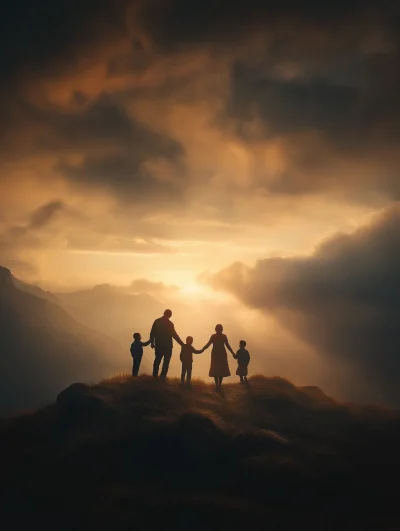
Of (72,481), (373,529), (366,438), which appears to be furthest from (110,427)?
(366,438)

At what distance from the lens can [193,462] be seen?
44.8ft

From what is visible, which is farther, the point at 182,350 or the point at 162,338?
the point at 182,350

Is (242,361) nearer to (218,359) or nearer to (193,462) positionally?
(218,359)

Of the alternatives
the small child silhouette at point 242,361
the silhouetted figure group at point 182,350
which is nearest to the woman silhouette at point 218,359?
the silhouetted figure group at point 182,350

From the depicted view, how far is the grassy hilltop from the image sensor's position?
10484 millimetres

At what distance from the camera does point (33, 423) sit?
54.6 feet

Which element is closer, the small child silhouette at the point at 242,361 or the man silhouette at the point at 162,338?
the man silhouette at the point at 162,338

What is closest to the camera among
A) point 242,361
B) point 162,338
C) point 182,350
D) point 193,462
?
point 193,462

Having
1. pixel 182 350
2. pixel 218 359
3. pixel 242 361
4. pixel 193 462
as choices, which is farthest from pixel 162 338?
pixel 193 462

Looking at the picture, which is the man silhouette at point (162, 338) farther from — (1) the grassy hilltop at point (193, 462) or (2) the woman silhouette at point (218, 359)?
(2) the woman silhouette at point (218, 359)

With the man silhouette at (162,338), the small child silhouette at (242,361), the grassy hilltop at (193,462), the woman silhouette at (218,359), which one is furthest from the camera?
the small child silhouette at (242,361)

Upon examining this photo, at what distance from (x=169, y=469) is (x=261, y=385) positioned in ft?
33.1

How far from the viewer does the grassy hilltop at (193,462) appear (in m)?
10.5

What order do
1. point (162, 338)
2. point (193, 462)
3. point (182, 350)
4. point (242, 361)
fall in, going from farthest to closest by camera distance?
1. point (242, 361)
2. point (182, 350)
3. point (162, 338)
4. point (193, 462)
